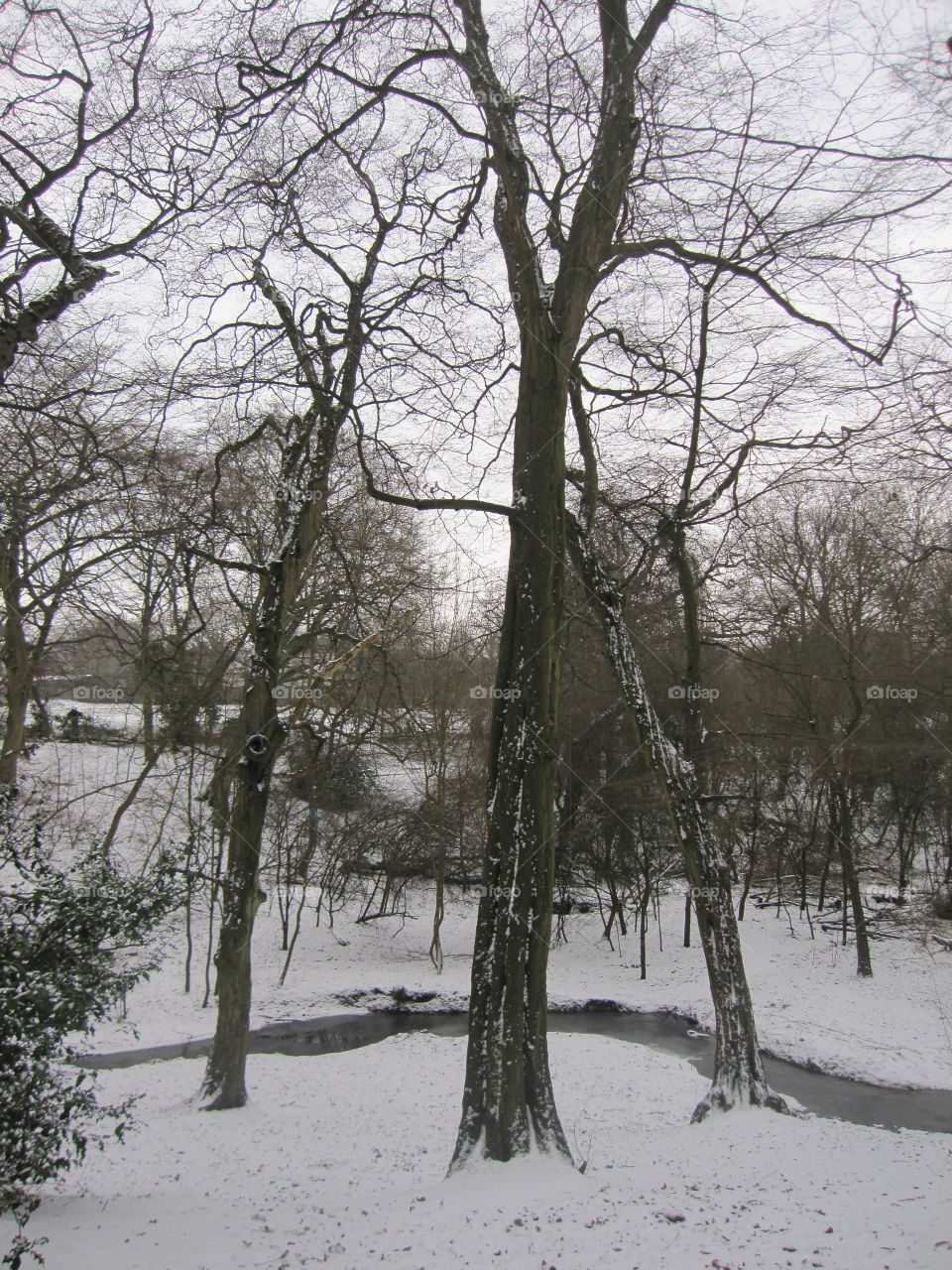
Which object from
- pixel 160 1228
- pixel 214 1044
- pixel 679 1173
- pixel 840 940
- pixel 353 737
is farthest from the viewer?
pixel 840 940

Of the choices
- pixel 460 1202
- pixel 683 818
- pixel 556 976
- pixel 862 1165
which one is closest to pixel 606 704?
pixel 556 976

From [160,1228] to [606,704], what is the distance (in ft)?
53.8

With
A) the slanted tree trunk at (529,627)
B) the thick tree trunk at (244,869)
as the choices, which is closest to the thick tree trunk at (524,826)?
the slanted tree trunk at (529,627)

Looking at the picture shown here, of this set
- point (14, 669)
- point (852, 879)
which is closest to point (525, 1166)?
point (14, 669)

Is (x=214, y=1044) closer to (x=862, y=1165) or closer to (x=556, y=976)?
(x=862, y=1165)

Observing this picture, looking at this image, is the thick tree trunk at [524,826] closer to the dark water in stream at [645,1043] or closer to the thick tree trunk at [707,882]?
the thick tree trunk at [707,882]

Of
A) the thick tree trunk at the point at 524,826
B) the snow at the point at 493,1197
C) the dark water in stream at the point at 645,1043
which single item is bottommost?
the dark water in stream at the point at 645,1043

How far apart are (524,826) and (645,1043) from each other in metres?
10.5

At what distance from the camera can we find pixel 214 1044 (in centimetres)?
914

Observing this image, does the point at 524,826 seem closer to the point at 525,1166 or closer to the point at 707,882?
the point at 525,1166

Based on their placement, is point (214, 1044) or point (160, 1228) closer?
point (160, 1228)

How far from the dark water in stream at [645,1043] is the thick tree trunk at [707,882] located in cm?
359

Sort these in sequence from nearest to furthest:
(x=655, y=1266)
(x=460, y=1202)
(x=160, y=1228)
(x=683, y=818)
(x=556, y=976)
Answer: (x=655, y=1266)
(x=160, y=1228)
(x=460, y=1202)
(x=683, y=818)
(x=556, y=976)

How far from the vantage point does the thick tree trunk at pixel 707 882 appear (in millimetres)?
7707
